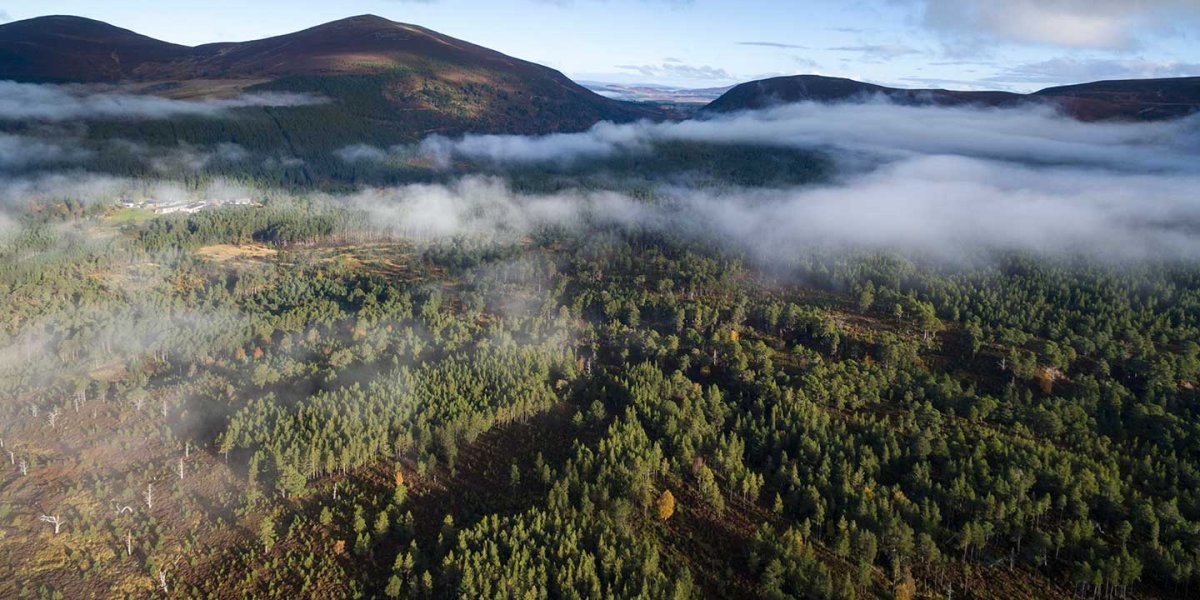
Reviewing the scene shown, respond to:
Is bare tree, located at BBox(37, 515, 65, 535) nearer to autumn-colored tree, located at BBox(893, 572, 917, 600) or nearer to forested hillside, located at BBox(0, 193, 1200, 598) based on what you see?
forested hillside, located at BBox(0, 193, 1200, 598)

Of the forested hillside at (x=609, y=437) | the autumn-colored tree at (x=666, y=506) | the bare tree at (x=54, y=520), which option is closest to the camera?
the forested hillside at (x=609, y=437)

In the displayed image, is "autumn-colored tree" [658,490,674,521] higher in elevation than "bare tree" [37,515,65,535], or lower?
higher

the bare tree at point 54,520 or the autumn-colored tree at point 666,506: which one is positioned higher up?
the autumn-colored tree at point 666,506

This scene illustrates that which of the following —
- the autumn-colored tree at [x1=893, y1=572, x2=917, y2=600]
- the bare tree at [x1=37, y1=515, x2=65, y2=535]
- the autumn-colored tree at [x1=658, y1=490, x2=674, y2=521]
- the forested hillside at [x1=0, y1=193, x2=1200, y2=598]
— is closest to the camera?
the autumn-colored tree at [x1=893, y1=572, x2=917, y2=600]

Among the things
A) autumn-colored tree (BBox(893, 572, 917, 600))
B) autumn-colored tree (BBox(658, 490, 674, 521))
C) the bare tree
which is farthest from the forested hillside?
autumn-colored tree (BBox(658, 490, 674, 521))

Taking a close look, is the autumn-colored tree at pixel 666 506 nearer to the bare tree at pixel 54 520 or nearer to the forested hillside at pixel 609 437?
the forested hillside at pixel 609 437

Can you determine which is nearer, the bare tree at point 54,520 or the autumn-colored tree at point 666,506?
the bare tree at point 54,520

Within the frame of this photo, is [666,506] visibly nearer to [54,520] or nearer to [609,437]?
[609,437]

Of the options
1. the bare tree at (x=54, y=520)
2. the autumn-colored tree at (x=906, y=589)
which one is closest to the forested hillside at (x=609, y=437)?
the autumn-colored tree at (x=906, y=589)

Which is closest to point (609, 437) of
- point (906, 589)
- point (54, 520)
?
point (906, 589)
